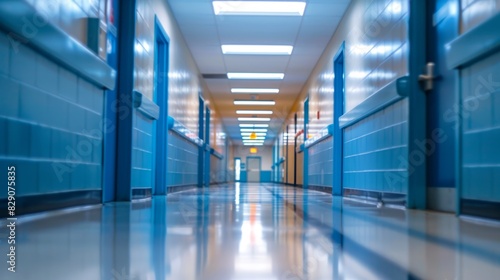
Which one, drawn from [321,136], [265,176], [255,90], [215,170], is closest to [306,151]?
[255,90]

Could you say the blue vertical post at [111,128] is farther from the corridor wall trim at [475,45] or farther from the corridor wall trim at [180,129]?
the corridor wall trim at [475,45]

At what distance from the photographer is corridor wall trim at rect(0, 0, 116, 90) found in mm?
2531

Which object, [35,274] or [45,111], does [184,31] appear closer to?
[45,111]

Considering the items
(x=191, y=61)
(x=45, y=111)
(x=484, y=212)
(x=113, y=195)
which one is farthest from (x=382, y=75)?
(x=191, y=61)

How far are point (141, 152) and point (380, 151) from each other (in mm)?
2787

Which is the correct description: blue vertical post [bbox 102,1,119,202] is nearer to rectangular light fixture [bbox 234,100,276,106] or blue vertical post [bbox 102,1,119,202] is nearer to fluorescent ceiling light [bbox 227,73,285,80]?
fluorescent ceiling light [bbox 227,73,285,80]

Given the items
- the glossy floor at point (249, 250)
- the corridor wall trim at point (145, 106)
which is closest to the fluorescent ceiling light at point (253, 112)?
the corridor wall trim at point (145, 106)

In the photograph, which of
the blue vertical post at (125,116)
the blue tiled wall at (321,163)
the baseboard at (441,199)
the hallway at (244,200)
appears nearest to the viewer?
the hallway at (244,200)

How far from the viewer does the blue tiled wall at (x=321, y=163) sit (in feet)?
30.5

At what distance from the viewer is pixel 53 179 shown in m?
3.30

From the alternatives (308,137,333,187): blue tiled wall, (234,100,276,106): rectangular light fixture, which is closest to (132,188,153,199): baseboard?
(308,137,333,187): blue tiled wall

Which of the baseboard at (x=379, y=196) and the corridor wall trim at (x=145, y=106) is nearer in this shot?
the baseboard at (x=379, y=196)

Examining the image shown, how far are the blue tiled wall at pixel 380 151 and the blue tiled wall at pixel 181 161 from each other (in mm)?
2846

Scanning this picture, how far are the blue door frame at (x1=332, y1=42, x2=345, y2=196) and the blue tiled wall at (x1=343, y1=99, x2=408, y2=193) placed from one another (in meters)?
0.64
